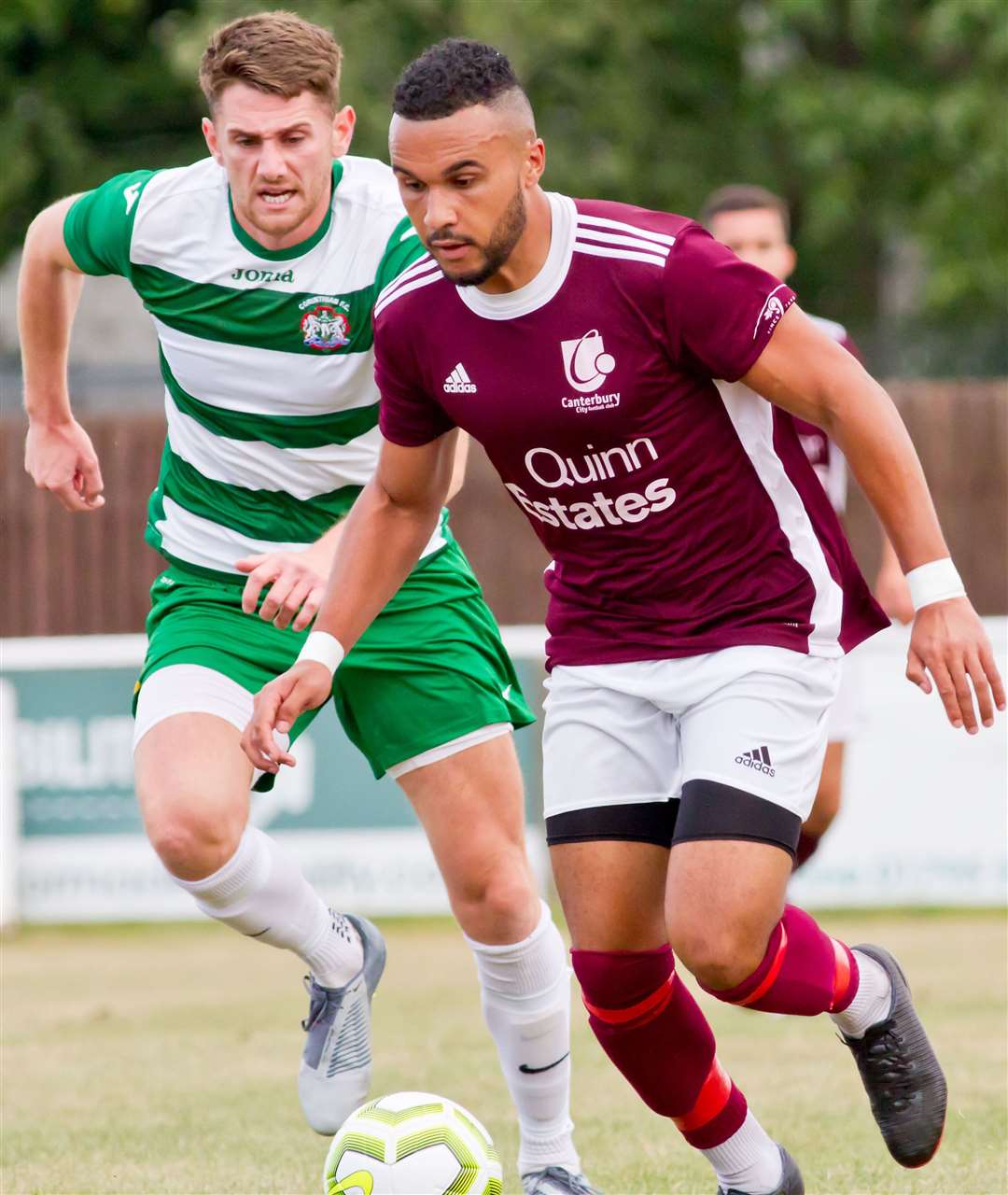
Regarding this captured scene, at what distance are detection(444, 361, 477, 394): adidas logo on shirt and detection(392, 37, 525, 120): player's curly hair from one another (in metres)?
0.52

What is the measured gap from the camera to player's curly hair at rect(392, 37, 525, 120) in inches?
151

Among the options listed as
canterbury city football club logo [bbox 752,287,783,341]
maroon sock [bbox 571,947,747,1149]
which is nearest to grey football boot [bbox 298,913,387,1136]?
maroon sock [bbox 571,947,747,1149]

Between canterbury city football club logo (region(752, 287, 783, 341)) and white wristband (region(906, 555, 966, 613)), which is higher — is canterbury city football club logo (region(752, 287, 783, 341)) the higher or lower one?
the higher one

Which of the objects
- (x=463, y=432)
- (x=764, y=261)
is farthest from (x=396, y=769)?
(x=764, y=261)

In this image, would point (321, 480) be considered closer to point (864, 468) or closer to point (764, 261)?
point (864, 468)

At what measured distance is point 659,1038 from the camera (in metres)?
4.29

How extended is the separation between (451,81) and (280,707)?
132 centimetres

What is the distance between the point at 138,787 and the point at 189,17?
13882mm

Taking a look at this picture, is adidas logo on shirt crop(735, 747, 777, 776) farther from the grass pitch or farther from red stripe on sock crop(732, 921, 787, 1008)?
the grass pitch

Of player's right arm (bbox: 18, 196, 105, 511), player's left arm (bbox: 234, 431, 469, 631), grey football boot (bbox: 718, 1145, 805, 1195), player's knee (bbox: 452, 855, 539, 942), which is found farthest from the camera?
player's right arm (bbox: 18, 196, 105, 511)

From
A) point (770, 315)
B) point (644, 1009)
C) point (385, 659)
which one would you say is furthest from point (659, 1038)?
point (770, 315)

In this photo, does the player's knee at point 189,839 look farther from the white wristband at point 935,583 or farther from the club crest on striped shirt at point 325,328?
the white wristband at point 935,583

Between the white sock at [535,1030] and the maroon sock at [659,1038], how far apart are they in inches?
20.2

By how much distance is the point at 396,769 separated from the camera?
498 cm
